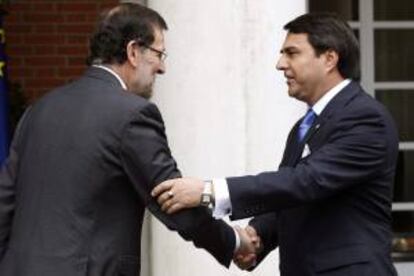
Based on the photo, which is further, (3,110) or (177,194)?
(3,110)

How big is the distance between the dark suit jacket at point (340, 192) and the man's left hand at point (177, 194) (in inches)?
5.0

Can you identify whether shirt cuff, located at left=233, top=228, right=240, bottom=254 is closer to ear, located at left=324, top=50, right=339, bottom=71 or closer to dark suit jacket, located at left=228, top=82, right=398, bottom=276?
dark suit jacket, located at left=228, top=82, right=398, bottom=276

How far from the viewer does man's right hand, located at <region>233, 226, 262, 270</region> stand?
16.1 feet

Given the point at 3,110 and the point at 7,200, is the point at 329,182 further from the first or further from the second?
the point at 3,110

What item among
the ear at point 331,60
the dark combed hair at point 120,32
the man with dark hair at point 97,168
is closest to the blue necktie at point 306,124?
the ear at point 331,60

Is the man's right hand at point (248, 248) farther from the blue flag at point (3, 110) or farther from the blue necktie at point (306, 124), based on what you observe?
the blue flag at point (3, 110)

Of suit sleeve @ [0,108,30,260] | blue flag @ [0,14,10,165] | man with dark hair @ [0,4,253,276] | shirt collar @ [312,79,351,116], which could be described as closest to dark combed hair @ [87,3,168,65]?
man with dark hair @ [0,4,253,276]

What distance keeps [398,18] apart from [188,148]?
9.12ft

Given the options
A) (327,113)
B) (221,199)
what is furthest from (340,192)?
(221,199)

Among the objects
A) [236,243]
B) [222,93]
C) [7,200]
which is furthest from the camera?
[222,93]

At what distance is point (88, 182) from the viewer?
4.25m

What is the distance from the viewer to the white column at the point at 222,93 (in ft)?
21.0

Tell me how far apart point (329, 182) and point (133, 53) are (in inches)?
31.7

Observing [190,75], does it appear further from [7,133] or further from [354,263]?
[354,263]
